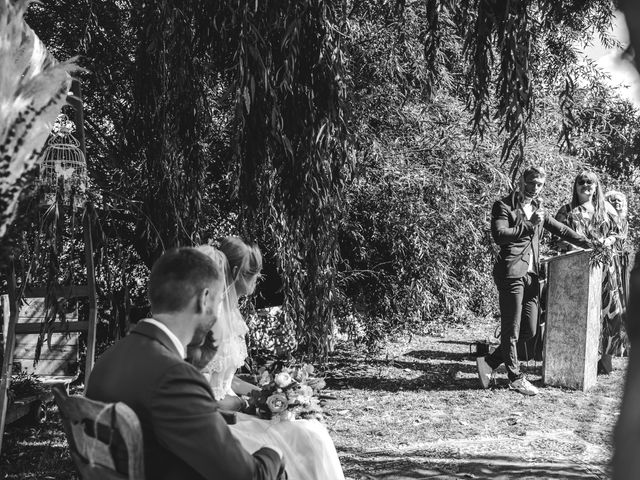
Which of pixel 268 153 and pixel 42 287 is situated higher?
pixel 268 153

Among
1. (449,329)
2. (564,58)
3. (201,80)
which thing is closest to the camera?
(201,80)

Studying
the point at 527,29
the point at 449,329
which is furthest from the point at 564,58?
the point at 449,329

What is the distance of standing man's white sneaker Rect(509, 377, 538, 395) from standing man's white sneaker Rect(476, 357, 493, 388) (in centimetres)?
27

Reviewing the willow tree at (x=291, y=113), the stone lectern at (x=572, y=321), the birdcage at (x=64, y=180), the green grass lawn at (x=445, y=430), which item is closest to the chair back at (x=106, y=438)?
the birdcage at (x=64, y=180)

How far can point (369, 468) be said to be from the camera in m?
5.43

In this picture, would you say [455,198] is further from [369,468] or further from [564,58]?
[369,468]

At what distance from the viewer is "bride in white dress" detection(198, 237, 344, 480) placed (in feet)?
12.0

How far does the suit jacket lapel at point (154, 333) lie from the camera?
267cm

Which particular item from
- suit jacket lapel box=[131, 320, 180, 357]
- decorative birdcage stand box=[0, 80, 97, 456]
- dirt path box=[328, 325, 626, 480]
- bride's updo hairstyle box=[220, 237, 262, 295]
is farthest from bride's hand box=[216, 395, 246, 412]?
suit jacket lapel box=[131, 320, 180, 357]

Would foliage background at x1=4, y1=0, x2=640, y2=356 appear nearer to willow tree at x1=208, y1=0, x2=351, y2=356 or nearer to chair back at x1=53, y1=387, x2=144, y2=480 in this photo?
willow tree at x1=208, y1=0, x2=351, y2=356

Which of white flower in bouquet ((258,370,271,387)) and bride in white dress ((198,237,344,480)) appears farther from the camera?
white flower in bouquet ((258,370,271,387))

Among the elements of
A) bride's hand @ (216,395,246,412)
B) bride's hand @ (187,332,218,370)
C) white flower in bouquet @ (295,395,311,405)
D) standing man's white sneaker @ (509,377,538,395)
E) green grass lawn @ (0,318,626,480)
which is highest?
bride's hand @ (187,332,218,370)

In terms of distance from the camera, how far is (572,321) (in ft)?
25.7

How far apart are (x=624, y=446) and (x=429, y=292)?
8844 mm
